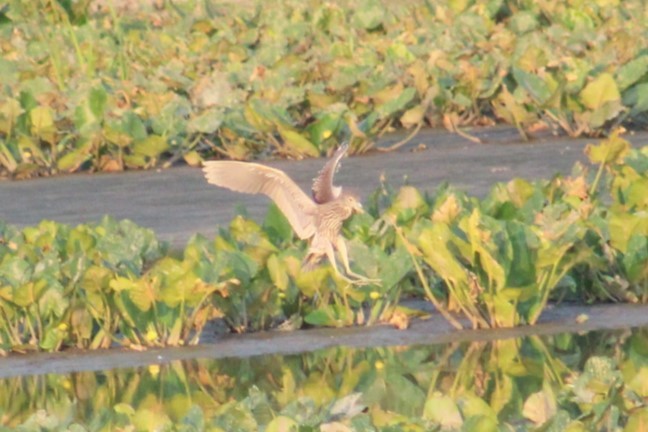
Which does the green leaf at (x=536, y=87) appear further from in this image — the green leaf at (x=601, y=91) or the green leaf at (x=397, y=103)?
the green leaf at (x=397, y=103)

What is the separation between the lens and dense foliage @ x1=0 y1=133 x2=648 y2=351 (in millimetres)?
7012

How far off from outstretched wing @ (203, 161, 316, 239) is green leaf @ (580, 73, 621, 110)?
12.3 feet

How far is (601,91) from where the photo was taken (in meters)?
10.7

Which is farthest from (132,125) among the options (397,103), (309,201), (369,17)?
(369,17)

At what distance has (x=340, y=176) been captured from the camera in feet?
34.0

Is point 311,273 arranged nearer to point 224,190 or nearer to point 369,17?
point 224,190

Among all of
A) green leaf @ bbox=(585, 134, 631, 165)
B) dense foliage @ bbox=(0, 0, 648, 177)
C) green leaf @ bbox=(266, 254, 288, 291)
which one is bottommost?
dense foliage @ bbox=(0, 0, 648, 177)

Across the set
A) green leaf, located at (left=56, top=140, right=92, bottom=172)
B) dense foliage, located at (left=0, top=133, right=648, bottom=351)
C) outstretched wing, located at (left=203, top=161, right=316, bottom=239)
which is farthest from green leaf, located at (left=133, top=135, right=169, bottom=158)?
outstretched wing, located at (left=203, top=161, right=316, bottom=239)

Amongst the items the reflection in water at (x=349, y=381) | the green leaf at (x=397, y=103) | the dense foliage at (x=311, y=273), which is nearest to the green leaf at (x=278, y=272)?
the dense foliage at (x=311, y=273)

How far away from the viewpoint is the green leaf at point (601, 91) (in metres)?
10.7

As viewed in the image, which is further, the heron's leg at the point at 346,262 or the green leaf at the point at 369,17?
the green leaf at the point at 369,17

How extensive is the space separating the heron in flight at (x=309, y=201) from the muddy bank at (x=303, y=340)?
232 mm

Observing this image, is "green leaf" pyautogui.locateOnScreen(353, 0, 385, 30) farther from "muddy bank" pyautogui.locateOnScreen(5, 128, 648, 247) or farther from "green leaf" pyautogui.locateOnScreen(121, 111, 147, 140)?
"green leaf" pyautogui.locateOnScreen(121, 111, 147, 140)

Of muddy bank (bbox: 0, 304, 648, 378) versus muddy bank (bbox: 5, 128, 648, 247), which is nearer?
muddy bank (bbox: 0, 304, 648, 378)
